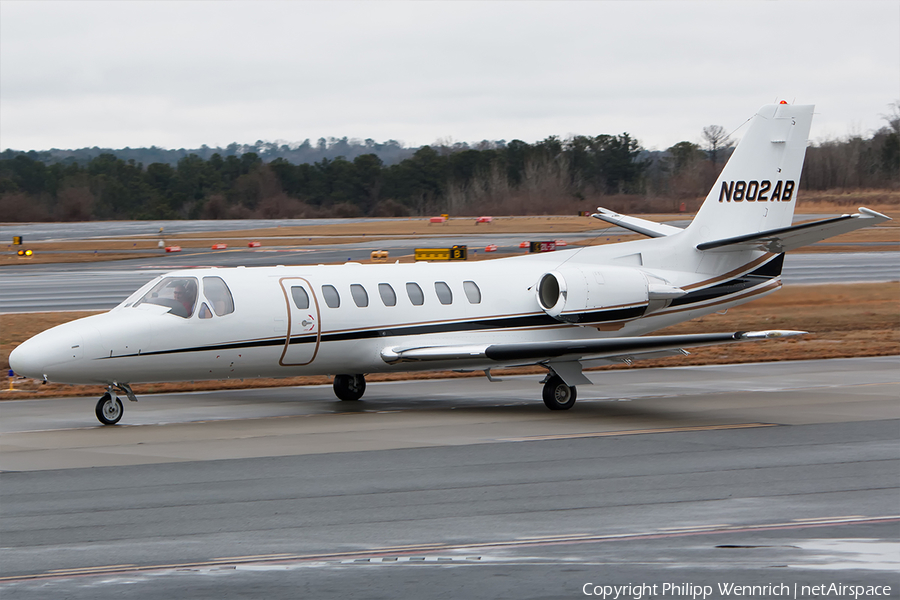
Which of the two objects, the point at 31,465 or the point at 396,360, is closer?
the point at 31,465

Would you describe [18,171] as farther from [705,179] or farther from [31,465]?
[31,465]

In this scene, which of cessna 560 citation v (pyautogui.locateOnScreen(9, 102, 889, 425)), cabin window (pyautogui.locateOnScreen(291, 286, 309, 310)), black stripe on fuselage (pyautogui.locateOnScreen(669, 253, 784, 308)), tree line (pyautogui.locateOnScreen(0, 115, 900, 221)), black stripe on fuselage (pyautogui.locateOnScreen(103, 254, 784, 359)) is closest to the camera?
cessna 560 citation v (pyautogui.locateOnScreen(9, 102, 889, 425))

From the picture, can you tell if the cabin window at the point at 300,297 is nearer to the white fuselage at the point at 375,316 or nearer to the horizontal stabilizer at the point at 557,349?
the white fuselage at the point at 375,316

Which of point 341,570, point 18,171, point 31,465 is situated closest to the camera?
point 341,570

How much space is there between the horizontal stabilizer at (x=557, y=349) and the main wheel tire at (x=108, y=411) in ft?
15.1

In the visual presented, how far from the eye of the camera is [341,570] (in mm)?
9023

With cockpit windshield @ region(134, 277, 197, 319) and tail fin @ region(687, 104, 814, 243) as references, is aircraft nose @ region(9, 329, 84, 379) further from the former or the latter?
tail fin @ region(687, 104, 814, 243)

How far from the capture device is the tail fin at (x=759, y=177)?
2191 cm

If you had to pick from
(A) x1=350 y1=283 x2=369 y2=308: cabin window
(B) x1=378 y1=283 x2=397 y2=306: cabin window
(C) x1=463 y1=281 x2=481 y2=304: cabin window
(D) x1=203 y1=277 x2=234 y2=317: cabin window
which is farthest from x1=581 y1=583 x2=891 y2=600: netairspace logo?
(C) x1=463 y1=281 x2=481 y2=304: cabin window

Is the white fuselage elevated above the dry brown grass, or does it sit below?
above

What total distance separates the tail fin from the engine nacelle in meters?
2.66

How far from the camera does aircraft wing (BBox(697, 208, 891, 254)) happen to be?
705 inches

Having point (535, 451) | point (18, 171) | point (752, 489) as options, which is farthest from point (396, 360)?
point (18, 171)

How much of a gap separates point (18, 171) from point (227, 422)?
138m
